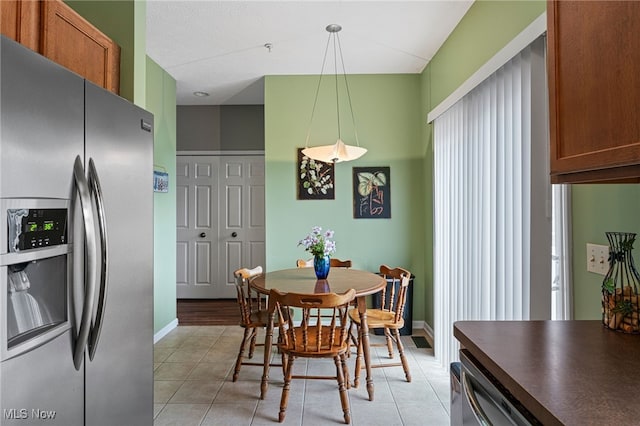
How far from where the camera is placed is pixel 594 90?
3.47ft

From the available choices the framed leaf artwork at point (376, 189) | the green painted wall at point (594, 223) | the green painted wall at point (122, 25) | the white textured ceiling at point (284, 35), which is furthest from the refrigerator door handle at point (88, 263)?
the framed leaf artwork at point (376, 189)

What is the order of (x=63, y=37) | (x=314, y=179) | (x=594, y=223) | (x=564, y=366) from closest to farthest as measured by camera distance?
1. (x=564, y=366)
2. (x=594, y=223)
3. (x=63, y=37)
4. (x=314, y=179)

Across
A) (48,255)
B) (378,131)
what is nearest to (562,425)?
(48,255)

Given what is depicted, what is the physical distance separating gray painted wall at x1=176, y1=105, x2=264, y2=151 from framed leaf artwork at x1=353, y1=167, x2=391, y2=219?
189 cm

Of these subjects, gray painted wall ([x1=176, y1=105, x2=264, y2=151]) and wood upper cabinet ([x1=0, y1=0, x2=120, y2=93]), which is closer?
wood upper cabinet ([x1=0, y1=0, x2=120, y2=93])

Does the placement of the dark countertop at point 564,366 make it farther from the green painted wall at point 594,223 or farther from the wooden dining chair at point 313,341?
the wooden dining chair at point 313,341

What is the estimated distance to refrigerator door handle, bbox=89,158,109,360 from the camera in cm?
128

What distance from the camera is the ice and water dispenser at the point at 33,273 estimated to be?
97 centimetres

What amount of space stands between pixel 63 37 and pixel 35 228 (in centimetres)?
103

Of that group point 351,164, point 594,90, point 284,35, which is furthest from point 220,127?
point 594,90

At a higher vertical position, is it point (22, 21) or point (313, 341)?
point (22, 21)

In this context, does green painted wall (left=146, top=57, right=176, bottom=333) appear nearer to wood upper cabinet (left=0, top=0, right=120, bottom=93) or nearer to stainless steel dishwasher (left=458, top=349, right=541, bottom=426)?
wood upper cabinet (left=0, top=0, right=120, bottom=93)

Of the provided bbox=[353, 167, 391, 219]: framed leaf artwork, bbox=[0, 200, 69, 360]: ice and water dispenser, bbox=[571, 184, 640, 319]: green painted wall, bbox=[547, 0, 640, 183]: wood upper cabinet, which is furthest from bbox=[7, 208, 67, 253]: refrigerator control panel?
bbox=[353, 167, 391, 219]: framed leaf artwork

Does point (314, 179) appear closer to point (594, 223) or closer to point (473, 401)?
point (594, 223)
